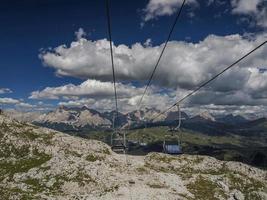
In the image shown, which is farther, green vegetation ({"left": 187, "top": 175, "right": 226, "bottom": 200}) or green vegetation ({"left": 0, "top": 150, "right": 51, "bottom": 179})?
green vegetation ({"left": 0, "top": 150, "right": 51, "bottom": 179})

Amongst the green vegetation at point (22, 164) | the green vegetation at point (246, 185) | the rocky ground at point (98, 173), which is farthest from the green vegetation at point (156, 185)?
the green vegetation at point (22, 164)

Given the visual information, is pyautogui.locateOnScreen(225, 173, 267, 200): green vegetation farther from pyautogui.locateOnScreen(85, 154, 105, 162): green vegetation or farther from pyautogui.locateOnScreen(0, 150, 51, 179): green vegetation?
pyautogui.locateOnScreen(0, 150, 51, 179): green vegetation

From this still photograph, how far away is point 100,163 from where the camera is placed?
490 feet

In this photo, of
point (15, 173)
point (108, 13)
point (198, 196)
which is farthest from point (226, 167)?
point (108, 13)

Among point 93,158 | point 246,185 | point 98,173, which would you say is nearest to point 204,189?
point 246,185

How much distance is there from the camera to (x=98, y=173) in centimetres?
13800

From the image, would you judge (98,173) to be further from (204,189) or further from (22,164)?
(204,189)

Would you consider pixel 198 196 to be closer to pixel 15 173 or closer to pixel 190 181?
pixel 190 181

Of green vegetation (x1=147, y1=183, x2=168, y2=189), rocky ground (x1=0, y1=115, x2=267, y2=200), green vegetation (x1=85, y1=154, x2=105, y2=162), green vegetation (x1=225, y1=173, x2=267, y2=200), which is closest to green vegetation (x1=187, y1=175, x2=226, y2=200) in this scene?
rocky ground (x1=0, y1=115, x2=267, y2=200)

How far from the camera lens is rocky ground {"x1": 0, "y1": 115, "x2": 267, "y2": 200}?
12219 centimetres

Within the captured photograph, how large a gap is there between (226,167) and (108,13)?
162041 mm

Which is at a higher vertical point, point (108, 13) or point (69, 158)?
point (108, 13)

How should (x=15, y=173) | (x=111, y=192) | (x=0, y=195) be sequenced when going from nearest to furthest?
1. (x=0, y=195)
2. (x=111, y=192)
3. (x=15, y=173)

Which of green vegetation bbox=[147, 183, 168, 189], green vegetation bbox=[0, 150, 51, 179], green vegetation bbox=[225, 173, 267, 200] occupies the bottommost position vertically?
green vegetation bbox=[225, 173, 267, 200]
